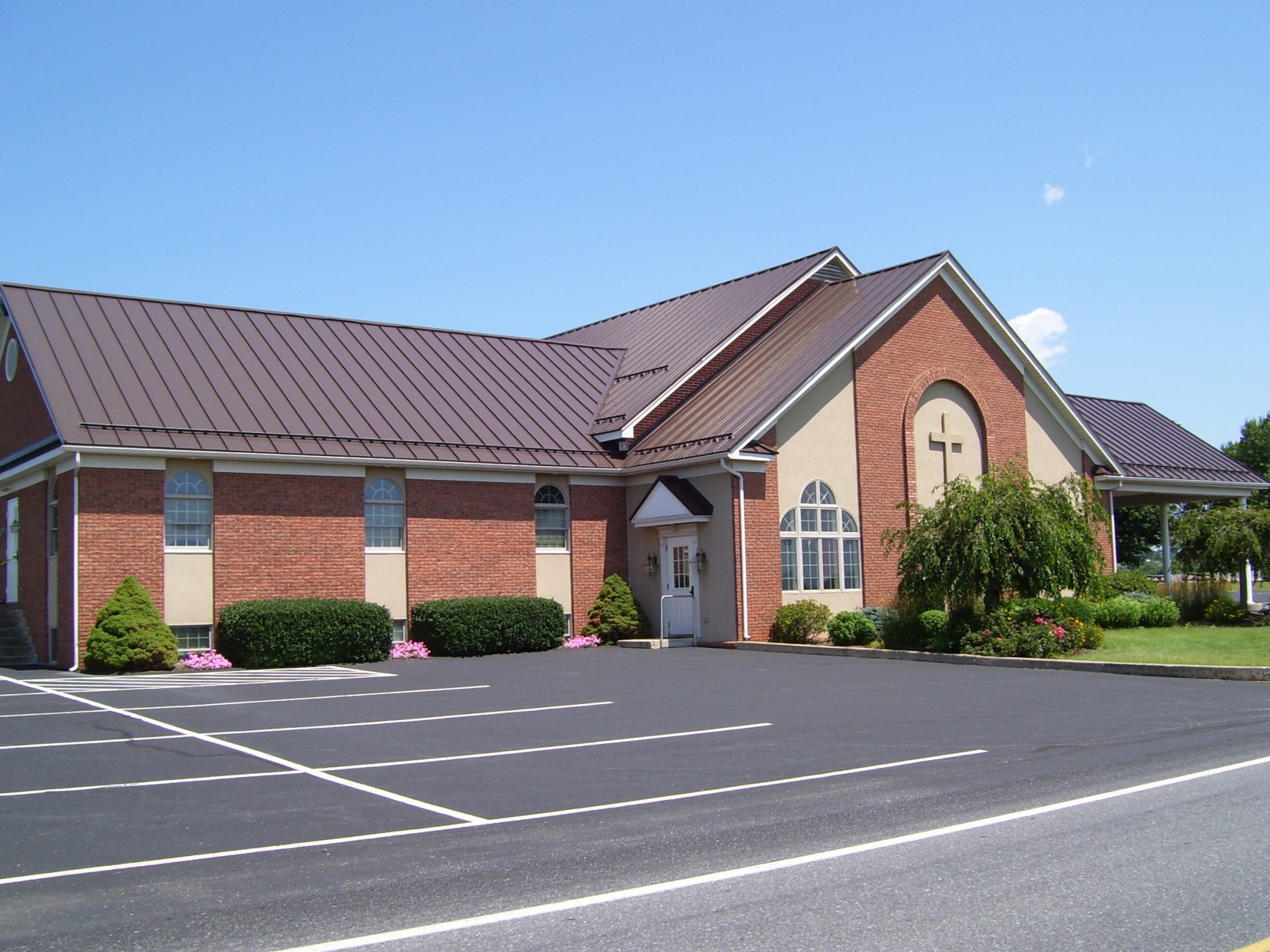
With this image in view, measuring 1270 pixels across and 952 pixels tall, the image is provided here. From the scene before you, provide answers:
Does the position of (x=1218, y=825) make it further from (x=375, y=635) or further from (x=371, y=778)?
(x=375, y=635)

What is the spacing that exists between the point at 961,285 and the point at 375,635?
16.6 metres

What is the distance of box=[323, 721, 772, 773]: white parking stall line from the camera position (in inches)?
457

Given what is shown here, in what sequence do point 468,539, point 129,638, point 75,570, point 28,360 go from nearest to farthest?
point 129,638 < point 75,570 < point 28,360 < point 468,539

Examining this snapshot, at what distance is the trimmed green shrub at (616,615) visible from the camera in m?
27.8

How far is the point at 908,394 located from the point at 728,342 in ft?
14.6

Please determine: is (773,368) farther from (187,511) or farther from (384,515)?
(187,511)

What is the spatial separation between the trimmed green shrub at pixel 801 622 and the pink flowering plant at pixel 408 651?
7.32 meters

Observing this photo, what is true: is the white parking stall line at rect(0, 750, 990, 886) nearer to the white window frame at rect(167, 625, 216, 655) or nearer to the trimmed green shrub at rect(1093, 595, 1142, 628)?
the white window frame at rect(167, 625, 216, 655)

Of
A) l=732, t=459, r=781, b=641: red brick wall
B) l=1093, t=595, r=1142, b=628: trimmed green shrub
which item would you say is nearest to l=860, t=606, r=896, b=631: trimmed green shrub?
l=732, t=459, r=781, b=641: red brick wall

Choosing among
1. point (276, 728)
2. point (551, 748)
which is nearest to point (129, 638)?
point (276, 728)

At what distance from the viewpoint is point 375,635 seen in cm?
2389

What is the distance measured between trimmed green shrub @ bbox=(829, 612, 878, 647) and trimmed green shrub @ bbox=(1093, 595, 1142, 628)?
5354 mm

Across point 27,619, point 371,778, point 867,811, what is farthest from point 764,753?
point 27,619

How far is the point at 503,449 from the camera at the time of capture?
88.2 ft
